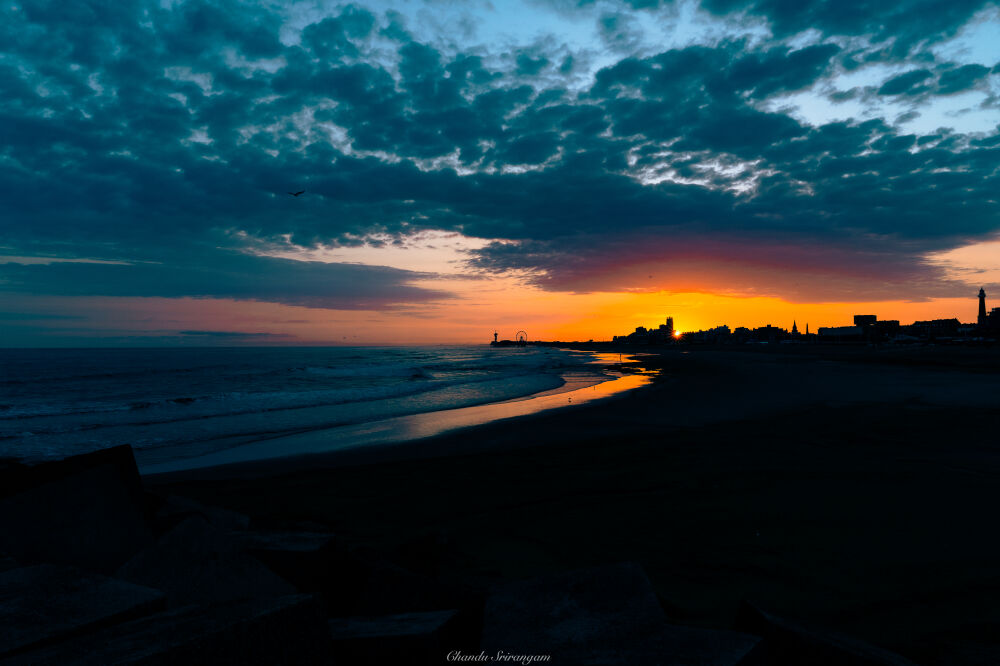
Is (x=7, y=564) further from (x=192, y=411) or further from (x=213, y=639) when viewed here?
(x=192, y=411)

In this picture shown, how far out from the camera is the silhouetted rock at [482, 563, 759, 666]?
198 cm

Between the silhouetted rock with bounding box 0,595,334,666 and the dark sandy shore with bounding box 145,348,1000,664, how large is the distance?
1.28 metres

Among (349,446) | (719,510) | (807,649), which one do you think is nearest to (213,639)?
(807,649)

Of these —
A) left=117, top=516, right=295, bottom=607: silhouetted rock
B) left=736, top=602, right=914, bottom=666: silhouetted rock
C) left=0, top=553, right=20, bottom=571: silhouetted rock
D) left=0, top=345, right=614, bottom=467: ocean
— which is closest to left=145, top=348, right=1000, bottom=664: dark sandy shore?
left=736, top=602, right=914, bottom=666: silhouetted rock

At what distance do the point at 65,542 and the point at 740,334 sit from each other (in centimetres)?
19340

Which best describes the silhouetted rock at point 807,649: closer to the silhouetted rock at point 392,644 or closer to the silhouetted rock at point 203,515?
the silhouetted rock at point 392,644

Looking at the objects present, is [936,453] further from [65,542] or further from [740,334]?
[740,334]

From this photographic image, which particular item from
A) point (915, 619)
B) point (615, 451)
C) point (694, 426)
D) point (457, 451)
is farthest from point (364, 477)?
→ point (694, 426)

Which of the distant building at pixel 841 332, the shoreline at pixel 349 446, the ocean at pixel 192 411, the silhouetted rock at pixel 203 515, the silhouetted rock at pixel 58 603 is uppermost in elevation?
the distant building at pixel 841 332

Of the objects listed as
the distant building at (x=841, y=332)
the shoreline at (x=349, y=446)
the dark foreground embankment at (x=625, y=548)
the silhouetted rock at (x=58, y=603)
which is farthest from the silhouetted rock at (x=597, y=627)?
the distant building at (x=841, y=332)

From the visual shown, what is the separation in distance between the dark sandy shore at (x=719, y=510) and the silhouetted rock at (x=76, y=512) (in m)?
1.75

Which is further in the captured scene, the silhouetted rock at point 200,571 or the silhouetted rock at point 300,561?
the silhouetted rock at point 300,561

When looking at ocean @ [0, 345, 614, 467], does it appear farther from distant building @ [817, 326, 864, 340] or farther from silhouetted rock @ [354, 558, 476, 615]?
distant building @ [817, 326, 864, 340]

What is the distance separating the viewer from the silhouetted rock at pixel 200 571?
279 centimetres
